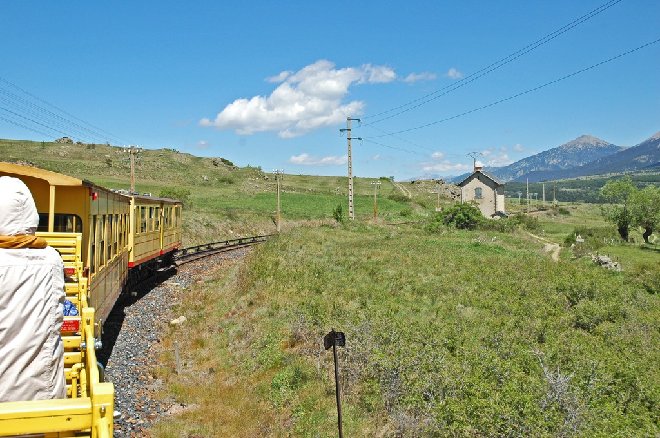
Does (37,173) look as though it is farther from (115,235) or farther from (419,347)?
(419,347)

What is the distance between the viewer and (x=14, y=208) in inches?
122

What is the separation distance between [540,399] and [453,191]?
122 m

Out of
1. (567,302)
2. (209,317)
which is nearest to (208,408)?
(209,317)

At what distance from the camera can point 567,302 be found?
16.0m

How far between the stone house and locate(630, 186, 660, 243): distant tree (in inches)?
542

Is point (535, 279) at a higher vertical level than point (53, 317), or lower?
lower

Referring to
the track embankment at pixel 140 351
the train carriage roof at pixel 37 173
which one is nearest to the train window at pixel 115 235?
the track embankment at pixel 140 351

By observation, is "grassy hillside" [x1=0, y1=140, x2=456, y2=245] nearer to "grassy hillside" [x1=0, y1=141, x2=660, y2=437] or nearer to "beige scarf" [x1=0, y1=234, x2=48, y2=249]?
"grassy hillside" [x1=0, y1=141, x2=660, y2=437]

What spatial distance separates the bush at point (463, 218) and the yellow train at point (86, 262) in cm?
2926

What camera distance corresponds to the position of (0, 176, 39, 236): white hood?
9.97 feet

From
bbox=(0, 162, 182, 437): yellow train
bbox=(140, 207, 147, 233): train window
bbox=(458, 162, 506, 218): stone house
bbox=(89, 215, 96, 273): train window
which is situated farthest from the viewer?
bbox=(458, 162, 506, 218): stone house

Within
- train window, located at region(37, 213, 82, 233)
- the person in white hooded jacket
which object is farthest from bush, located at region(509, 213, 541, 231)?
the person in white hooded jacket

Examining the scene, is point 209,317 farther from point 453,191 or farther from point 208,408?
point 453,191

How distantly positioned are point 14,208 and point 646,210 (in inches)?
2268
